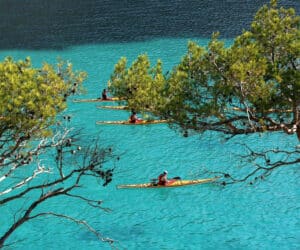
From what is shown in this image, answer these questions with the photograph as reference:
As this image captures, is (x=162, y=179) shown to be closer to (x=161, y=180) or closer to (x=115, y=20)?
(x=161, y=180)

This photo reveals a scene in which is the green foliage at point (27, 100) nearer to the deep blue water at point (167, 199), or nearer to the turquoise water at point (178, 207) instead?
the deep blue water at point (167, 199)

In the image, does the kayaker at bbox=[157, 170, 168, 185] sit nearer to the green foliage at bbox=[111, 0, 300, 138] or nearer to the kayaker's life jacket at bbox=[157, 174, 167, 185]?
the kayaker's life jacket at bbox=[157, 174, 167, 185]

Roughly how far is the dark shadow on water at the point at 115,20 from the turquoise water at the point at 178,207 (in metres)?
14.6

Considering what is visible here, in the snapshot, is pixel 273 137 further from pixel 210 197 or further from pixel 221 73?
pixel 221 73

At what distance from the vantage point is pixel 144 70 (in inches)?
483

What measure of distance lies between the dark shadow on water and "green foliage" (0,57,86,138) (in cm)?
2437

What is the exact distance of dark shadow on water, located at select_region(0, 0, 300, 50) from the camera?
36.2m

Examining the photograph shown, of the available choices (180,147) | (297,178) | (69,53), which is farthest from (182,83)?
(69,53)

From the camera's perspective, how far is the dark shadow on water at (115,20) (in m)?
36.2

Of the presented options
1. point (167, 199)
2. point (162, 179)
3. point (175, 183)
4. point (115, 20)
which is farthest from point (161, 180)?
point (115, 20)

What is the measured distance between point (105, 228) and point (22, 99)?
642cm

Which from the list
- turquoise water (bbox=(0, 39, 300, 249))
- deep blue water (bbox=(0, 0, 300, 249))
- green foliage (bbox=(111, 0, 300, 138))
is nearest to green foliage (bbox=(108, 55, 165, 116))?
green foliage (bbox=(111, 0, 300, 138))

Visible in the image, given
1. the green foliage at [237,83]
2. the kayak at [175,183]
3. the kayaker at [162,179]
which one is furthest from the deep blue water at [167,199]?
the green foliage at [237,83]

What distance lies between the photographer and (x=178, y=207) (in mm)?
17047
